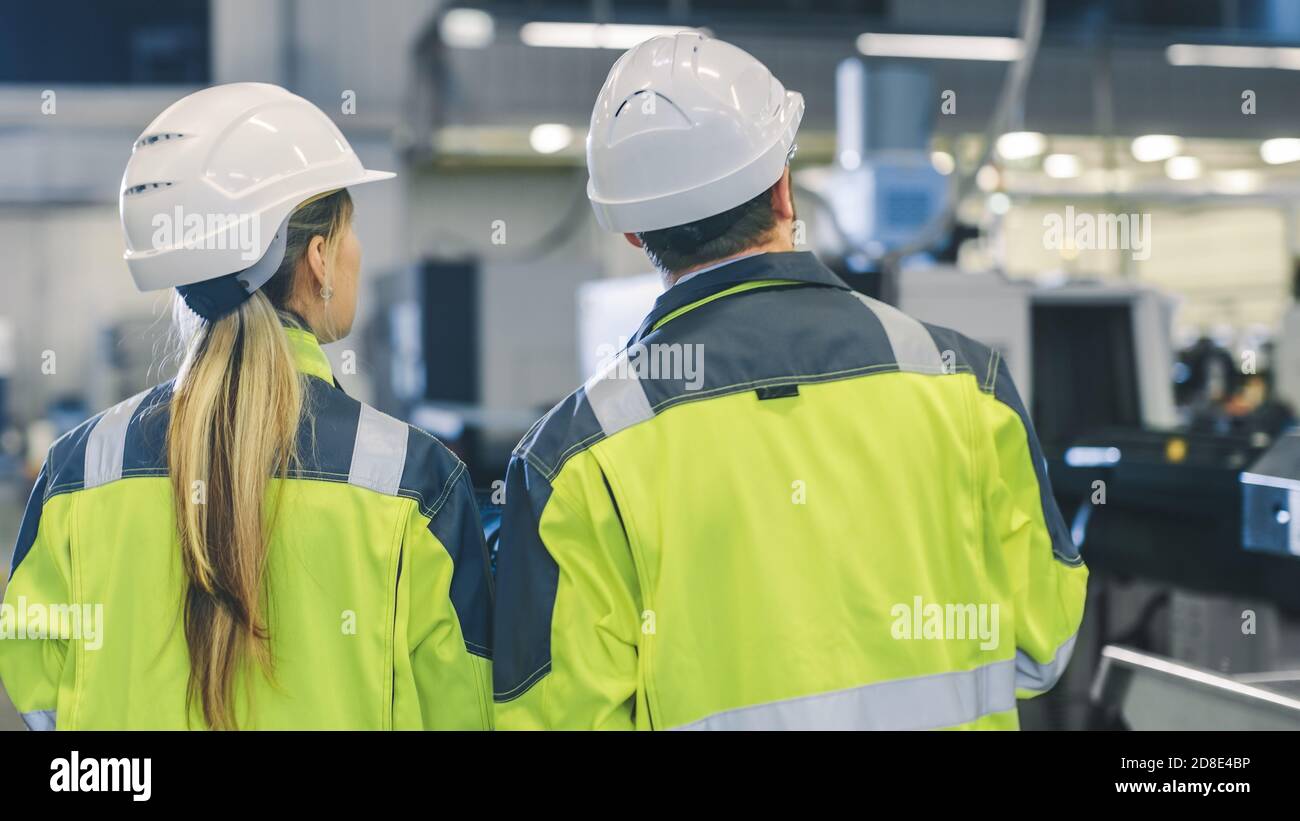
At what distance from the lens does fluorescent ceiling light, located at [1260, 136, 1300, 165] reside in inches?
344

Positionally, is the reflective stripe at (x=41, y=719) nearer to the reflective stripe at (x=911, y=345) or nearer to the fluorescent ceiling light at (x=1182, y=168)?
the reflective stripe at (x=911, y=345)

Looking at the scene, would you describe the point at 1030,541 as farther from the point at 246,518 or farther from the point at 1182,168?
the point at 1182,168

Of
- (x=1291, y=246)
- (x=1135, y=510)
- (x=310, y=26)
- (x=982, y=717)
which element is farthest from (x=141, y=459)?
(x=1291, y=246)

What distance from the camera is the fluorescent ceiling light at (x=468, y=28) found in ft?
24.6

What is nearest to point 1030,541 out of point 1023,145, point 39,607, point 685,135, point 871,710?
point 871,710

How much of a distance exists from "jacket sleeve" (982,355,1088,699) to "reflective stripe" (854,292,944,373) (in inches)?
2.6

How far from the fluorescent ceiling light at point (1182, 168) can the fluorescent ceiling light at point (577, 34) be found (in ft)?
12.7

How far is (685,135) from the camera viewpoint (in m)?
1.20

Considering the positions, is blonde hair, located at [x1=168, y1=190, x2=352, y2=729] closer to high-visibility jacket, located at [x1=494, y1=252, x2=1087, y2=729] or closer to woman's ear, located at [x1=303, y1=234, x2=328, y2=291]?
woman's ear, located at [x1=303, y1=234, x2=328, y2=291]

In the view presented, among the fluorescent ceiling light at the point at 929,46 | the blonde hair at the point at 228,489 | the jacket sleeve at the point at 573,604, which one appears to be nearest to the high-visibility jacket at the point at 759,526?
the jacket sleeve at the point at 573,604

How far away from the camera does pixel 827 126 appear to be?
8422mm

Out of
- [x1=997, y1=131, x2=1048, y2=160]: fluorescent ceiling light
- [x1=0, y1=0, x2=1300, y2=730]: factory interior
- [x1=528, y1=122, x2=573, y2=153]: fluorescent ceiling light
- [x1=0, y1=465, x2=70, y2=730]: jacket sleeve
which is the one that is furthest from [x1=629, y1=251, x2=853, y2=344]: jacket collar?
[x1=997, y1=131, x2=1048, y2=160]: fluorescent ceiling light

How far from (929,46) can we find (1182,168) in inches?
91.1
